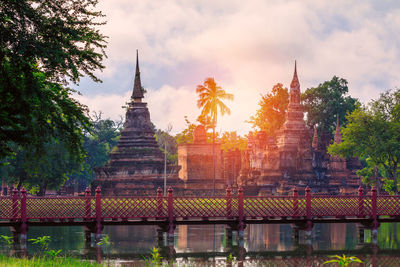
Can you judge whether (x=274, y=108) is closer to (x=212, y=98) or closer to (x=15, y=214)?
(x=212, y=98)

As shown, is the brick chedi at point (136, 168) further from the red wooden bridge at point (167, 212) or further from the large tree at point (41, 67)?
the large tree at point (41, 67)

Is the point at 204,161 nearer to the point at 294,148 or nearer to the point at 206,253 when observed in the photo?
the point at 294,148

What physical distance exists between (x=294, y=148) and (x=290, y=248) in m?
46.2

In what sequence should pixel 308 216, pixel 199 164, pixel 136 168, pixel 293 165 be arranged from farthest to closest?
pixel 293 165, pixel 199 164, pixel 136 168, pixel 308 216

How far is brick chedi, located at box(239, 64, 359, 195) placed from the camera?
67750 millimetres

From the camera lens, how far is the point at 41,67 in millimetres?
20422

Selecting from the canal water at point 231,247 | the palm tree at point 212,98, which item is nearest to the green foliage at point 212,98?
the palm tree at point 212,98

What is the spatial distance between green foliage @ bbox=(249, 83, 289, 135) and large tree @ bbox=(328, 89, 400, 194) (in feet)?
151

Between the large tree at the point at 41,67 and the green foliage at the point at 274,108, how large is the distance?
272 ft

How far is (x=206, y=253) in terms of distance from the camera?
25.8 metres

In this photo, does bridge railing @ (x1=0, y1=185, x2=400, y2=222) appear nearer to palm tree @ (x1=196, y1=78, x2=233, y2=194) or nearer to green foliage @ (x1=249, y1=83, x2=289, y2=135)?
palm tree @ (x1=196, y1=78, x2=233, y2=194)

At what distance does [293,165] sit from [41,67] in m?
53.0

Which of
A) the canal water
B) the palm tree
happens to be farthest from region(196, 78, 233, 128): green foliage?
the canal water

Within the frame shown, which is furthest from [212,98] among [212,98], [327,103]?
[327,103]
